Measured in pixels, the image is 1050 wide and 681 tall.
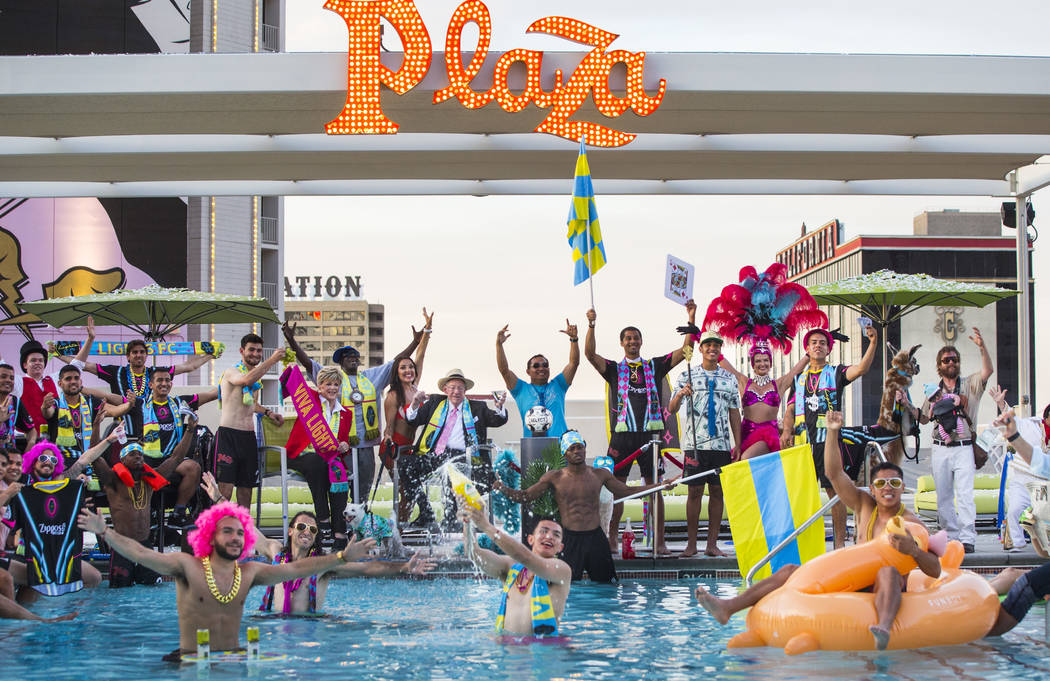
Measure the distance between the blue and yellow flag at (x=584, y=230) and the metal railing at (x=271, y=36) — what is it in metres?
27.7

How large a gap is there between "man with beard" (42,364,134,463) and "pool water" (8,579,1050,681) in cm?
140

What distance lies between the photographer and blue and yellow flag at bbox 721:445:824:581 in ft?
30.6

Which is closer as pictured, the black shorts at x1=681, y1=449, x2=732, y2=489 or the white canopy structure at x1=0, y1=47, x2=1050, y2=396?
the black shorts at x1=681, y1=449, x2=732, y2=489

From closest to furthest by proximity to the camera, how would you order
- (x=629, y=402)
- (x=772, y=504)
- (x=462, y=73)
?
(x=772, y=504) < (x=629, y=402) < (x=462, y=73)

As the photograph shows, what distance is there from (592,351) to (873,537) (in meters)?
3.88

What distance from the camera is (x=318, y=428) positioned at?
1103cm

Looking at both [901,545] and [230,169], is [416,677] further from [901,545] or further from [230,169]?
[230,169]

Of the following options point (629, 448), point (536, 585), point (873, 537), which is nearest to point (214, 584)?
point (536, 585)

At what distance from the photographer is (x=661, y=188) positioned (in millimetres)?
15445

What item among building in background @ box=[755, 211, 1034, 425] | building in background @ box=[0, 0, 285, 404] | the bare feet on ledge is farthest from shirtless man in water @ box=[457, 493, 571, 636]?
Answer: building in background @ box=[755, 211, 1034, 425]

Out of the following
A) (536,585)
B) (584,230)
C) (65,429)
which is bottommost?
(536,585)

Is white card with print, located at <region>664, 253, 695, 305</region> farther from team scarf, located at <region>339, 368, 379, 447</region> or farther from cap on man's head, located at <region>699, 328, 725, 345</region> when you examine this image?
team scarf, located at <region>339, 368, 379, 447</region>

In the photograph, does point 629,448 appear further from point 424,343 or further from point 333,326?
point 333,326

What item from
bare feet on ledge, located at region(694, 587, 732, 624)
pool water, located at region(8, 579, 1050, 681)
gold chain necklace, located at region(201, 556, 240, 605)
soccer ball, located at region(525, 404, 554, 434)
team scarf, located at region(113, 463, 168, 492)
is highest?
soccer ball, located at region(525, 404, 554, 434)
